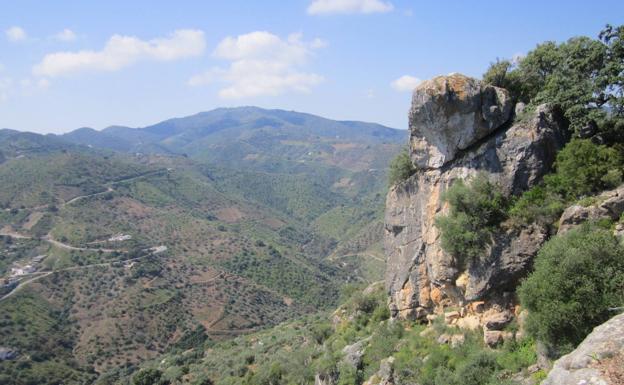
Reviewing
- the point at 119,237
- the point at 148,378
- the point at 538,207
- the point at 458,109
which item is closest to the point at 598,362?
the point at 538,207

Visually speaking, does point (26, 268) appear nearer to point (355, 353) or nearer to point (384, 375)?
point (355, 353)

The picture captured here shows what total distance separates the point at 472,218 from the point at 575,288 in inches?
240

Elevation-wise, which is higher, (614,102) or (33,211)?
(614,102)

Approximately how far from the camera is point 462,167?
2361cm

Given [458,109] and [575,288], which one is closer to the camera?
[575,288]

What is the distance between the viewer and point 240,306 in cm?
10344

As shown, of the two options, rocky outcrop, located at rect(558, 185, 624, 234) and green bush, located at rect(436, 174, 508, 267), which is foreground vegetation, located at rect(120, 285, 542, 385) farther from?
rocky outcrop, located at rect(558, 185, 624, 234)

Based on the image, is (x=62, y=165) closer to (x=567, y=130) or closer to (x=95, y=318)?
(x=95, y=318)

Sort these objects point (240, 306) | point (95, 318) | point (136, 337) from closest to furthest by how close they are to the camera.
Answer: point (136, 337)
point (95, 318)
point (240, 306)

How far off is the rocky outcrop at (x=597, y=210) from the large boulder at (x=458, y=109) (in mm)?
5962

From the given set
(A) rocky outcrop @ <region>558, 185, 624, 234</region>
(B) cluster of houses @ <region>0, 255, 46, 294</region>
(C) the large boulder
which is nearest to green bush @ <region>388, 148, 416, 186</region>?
(C) the large boulder

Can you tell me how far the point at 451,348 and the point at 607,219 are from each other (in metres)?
8.90

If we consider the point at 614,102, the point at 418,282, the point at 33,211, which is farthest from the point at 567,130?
the point at 33,211

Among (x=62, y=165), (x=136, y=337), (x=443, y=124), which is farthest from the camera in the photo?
(x=62, y=165)
